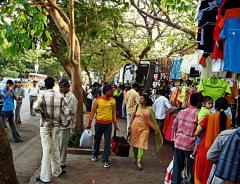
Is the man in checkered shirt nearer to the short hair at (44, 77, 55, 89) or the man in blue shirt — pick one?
the short hair at (44, 77, 55, 89)

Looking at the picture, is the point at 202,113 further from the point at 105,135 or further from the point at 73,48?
the point at 73,48

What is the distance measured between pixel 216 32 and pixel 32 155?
636 centimetres

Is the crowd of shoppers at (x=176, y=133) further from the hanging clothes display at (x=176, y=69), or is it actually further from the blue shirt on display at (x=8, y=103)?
the blue shirt on display at (x=8, y=103)

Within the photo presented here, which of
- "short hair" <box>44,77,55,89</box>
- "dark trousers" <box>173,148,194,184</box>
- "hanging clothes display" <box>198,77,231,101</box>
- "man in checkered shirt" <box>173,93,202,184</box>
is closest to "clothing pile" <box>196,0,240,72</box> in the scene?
"man in checkered shirt" <box>173,93,202,184</box>

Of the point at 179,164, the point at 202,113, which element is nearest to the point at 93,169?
the point at 179,164

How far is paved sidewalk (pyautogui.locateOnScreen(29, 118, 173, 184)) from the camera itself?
7.38m

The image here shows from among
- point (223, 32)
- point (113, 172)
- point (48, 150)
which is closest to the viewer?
point (223, 32)

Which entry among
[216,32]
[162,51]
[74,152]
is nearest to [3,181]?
[216,32]

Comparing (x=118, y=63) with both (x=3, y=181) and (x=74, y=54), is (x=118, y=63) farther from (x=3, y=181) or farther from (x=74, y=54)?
(x=3, y=181)

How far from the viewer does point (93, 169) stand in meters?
8.20

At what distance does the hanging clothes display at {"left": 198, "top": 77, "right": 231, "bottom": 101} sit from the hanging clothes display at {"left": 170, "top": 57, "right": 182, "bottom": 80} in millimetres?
3756

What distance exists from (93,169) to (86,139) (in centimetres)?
159

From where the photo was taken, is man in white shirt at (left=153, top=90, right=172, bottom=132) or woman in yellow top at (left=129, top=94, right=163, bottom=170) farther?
man in white shirt at (left=153, top=90, right=172, bottom=132)

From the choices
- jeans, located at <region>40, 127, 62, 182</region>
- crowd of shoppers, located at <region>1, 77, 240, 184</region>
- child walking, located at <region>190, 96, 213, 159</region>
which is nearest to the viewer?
crowd of shoppers, located at <region>1, 77, 240, 184</region>
